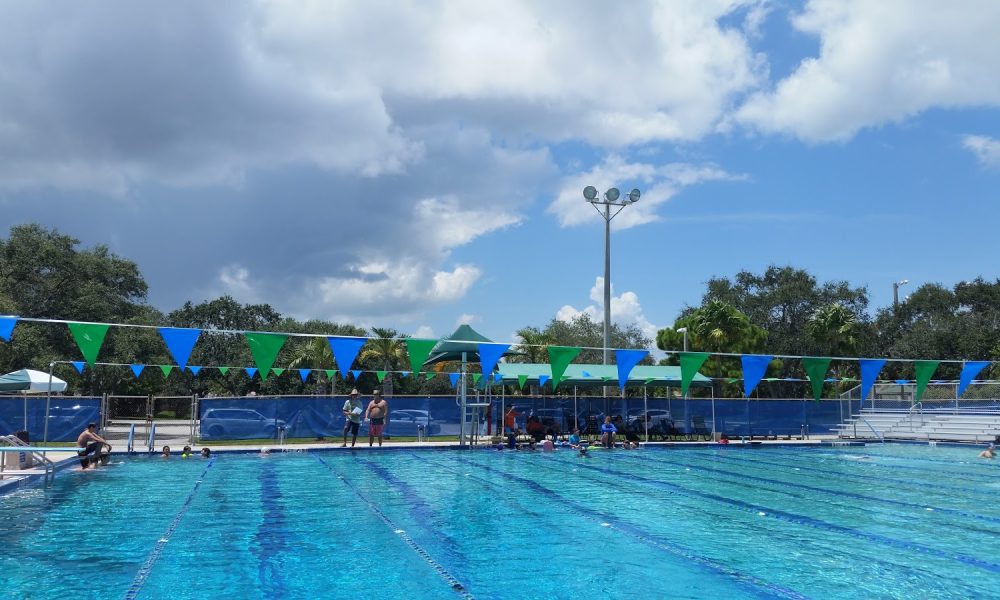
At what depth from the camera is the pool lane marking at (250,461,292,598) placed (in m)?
6.95

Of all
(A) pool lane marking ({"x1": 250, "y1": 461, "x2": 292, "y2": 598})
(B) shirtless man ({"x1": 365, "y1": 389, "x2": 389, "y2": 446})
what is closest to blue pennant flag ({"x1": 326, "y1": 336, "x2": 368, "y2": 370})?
(A) pool lane marking ({"x1": 250, "y1": 461, "x2": 292, "y2": 598})

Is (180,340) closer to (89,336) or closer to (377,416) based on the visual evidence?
(89,336)

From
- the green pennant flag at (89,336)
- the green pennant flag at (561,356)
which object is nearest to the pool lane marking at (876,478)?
the green pennant flag at (561,356)

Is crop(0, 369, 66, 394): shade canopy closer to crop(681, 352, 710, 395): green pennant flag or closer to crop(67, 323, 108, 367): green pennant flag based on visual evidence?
crop(67, 323, 108, 367): green pennant flag

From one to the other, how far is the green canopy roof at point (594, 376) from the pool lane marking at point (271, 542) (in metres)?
14.7

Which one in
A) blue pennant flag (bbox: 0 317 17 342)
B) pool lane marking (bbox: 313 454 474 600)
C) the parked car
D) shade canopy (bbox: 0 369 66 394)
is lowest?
pool lane marking (bbox: 313 454 474 600)

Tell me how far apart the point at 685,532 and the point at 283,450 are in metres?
14.3

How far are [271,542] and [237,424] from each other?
15977 millimetres

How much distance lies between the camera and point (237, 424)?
77.5 ft

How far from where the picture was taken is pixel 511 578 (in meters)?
7.22

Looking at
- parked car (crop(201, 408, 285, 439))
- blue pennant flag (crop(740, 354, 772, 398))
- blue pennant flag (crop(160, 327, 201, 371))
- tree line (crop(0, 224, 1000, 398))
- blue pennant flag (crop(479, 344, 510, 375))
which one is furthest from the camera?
tree line (crop(0, 224, 1000, 398))

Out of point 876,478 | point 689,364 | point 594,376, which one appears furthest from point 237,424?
point 876,478

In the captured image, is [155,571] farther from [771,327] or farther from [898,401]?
[771,327]

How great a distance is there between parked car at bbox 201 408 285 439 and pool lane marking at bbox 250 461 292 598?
1038cm
